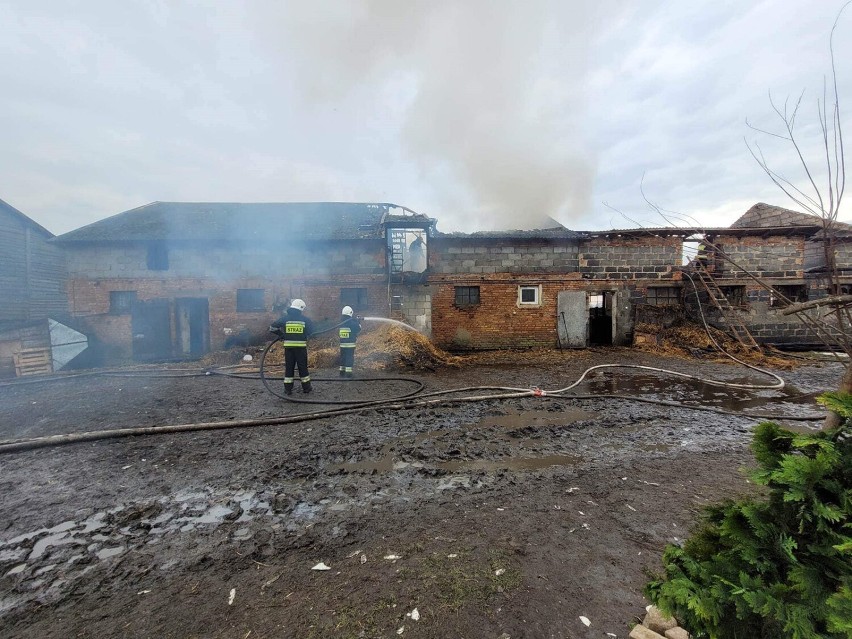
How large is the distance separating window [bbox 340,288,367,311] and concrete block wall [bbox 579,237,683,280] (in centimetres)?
822

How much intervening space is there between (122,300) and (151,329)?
1.51m

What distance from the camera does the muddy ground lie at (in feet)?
6.34

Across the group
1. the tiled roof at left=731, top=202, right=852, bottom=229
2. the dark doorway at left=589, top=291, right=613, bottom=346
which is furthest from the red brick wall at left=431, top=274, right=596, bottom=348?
the tiled roof at left=731, top=202, right=852, bottom=229

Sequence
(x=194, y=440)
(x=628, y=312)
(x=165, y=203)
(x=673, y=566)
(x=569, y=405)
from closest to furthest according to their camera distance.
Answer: (x=673, y=566) < (x=194, y=440) < (x=569, y=405) < (x=628, y=312) < (x=165, y=203)

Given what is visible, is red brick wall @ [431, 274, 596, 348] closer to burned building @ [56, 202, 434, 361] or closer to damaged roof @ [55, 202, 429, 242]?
burned building @ [56, 202, 434, 361]

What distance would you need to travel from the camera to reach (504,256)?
1288cm

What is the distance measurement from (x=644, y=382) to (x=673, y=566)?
7.21 m

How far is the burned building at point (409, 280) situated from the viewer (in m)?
12.5

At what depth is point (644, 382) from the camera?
7.71m

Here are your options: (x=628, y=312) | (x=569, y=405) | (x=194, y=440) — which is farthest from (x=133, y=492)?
(x=628, y=312)

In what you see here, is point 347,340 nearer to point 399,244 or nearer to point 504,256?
point 399,244

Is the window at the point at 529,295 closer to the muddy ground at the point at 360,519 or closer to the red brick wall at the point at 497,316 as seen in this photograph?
the red brick wall at the point at 497,316

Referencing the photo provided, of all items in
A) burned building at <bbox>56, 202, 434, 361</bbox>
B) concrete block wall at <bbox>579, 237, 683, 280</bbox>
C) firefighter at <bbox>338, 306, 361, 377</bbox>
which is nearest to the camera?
firefighter at <bbox>338, 306, 361, 377</bbox>

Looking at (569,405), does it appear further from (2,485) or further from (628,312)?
(628,312)
